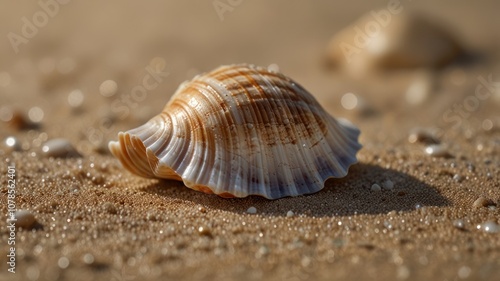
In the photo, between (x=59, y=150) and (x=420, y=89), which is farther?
(x=420, y=89)

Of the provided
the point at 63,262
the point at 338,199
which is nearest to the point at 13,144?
the point at 63,262

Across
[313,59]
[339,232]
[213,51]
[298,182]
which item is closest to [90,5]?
[213,51]

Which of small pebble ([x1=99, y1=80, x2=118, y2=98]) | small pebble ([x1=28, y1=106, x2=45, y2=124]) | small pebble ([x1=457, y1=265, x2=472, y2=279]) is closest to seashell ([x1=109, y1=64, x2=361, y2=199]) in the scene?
small pebble ([x1=457, y1=265, x2=472, y2=279])

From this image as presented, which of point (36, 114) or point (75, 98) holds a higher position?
point (75, 98)

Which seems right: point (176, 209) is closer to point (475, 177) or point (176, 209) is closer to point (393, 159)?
point (393, 159)

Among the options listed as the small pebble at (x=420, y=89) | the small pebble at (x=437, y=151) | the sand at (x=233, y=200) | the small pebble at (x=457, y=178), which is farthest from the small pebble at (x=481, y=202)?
the small pebble at (x=420, y=89)

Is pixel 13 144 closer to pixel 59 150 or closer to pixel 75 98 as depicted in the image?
pixel 59 150
